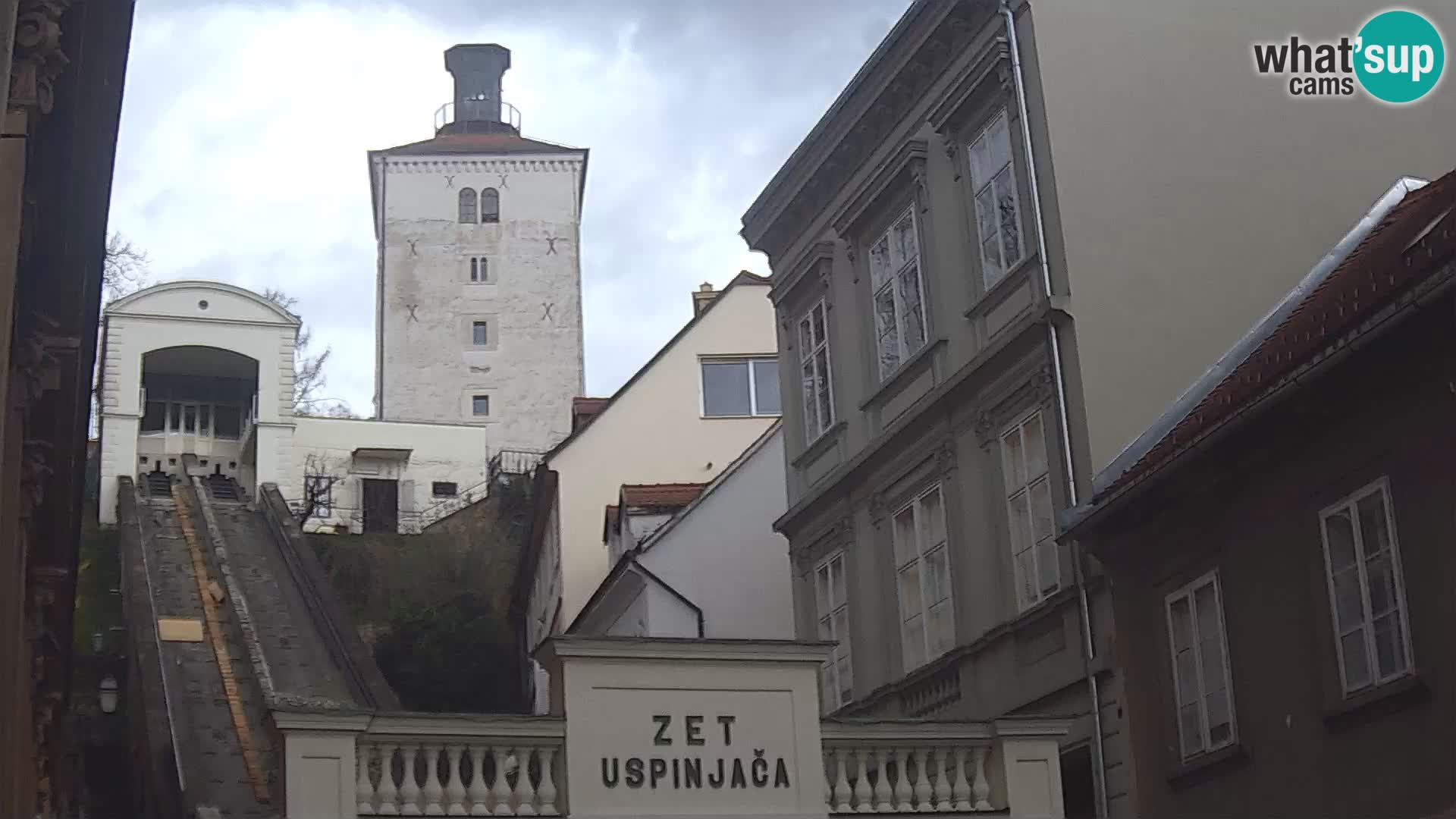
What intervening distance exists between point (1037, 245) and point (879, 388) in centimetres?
402

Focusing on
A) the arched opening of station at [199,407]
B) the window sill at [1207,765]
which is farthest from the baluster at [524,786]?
the arched opening of station at [199,407]

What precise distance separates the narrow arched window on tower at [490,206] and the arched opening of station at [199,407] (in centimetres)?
2390

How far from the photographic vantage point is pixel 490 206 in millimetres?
88500

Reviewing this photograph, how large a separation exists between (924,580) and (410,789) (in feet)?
28.7

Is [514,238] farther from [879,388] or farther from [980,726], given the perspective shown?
[980,726]

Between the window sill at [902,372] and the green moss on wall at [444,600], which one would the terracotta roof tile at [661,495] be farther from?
the window sill at [902,372]

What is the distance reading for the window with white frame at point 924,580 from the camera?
2084 cm

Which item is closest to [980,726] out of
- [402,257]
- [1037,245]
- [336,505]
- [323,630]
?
[1037,245]

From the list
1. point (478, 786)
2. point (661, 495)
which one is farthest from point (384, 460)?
point (478, 786)

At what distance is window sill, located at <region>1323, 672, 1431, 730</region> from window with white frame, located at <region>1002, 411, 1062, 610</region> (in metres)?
4.33

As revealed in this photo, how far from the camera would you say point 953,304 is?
20594 millimetres

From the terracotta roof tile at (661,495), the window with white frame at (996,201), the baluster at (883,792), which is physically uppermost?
→ the terracotta roof tile at (661,495)

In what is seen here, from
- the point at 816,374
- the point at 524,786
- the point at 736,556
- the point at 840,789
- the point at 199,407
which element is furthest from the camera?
the point at 199,407
